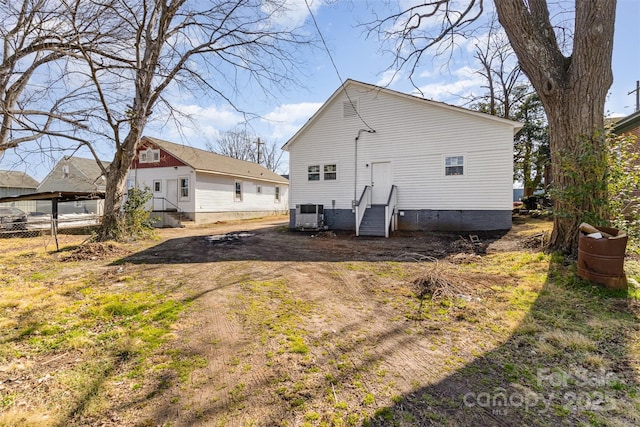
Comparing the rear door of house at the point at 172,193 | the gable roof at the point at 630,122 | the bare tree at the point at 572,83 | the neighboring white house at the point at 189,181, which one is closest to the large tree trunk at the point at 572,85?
the bare tree at the point at 572,83

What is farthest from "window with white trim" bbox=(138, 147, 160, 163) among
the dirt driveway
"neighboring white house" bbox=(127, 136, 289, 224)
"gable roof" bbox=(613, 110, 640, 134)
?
"gable roof" bbox=(613, 110, 640, 134)

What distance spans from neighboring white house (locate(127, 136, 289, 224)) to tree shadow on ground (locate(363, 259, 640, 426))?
1730 centimetres

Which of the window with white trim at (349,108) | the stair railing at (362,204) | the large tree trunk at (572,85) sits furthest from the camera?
the window with white trim at (349,108)

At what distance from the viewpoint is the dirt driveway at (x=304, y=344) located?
2102 millimetres

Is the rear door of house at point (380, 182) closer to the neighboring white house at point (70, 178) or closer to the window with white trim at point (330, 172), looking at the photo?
the window with white trim at point (330, 172)

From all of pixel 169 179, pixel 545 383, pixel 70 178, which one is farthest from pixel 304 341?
pixel 70 178

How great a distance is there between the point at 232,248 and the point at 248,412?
758cm

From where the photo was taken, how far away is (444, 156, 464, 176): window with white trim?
39.4 feet

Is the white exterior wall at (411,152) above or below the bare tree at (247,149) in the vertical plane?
below

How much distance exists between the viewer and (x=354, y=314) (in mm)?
3875

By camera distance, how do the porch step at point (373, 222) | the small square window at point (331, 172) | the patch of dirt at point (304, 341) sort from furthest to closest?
the small square window at point (331, 172) → the porch step at point (373, 222) → the patch of dirt at point (304, 341)

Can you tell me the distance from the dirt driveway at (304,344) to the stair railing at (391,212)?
5.09 meters

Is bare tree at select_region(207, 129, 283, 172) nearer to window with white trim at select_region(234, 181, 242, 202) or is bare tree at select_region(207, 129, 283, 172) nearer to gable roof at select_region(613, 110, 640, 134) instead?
window with white trim at select_region(234, 181, 242, 202)

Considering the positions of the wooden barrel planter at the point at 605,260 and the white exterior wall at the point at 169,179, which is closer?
the wooden barrel planter at the point at 605,260
